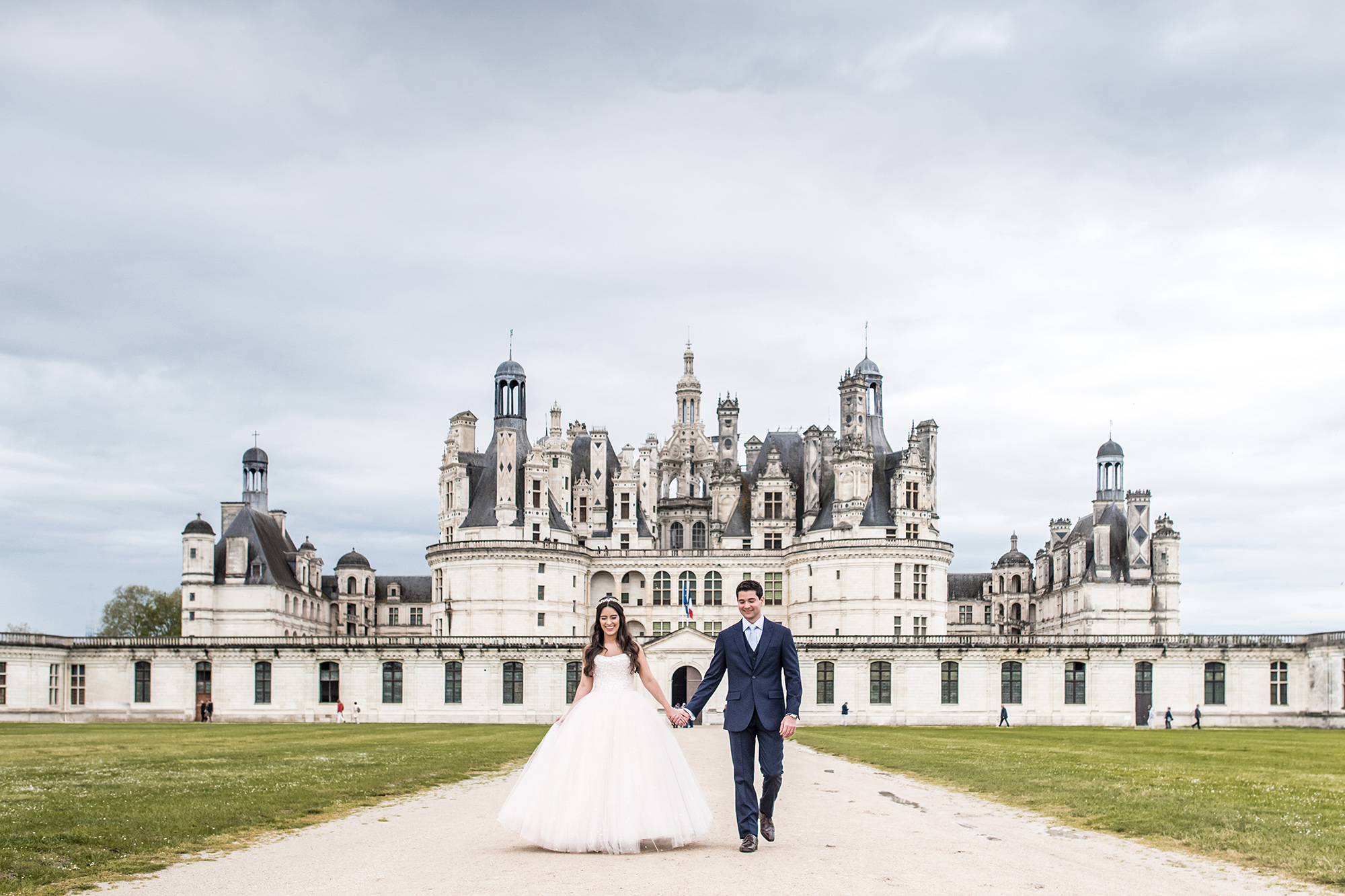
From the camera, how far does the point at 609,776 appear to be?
13688 millimetres

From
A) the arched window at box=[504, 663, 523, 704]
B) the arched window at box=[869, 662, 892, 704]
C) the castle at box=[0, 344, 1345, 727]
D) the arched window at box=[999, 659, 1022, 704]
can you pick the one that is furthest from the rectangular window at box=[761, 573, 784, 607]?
the arched window at box=[504, 663, 523, 704]

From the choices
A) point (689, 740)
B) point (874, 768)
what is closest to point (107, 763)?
point (874, 768)

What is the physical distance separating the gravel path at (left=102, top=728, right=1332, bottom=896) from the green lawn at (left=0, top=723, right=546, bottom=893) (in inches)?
40.9

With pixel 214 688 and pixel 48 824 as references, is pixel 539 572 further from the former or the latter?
pixel 48 824

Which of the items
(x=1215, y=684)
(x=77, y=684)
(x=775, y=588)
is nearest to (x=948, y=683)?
(x=1215, y=684)

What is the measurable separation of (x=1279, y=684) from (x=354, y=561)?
230ft

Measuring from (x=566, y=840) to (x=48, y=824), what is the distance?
7.58 m

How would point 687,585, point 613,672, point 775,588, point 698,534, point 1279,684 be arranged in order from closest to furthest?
point 613,672
point 1279,684
point 687,585
point 775,588
point 698,534

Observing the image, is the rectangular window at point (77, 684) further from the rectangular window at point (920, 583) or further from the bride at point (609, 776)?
the bride at point (609, 776)

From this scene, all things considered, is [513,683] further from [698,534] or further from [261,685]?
[698,534]

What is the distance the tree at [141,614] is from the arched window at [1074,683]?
2931 inches

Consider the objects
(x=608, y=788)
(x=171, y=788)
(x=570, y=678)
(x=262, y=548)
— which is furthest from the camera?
(x=262, y=548)

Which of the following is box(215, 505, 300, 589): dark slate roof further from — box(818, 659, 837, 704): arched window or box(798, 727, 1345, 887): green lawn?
box(798, 727, 1345, 887): green lawn

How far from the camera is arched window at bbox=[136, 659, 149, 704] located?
77438 millimetres
